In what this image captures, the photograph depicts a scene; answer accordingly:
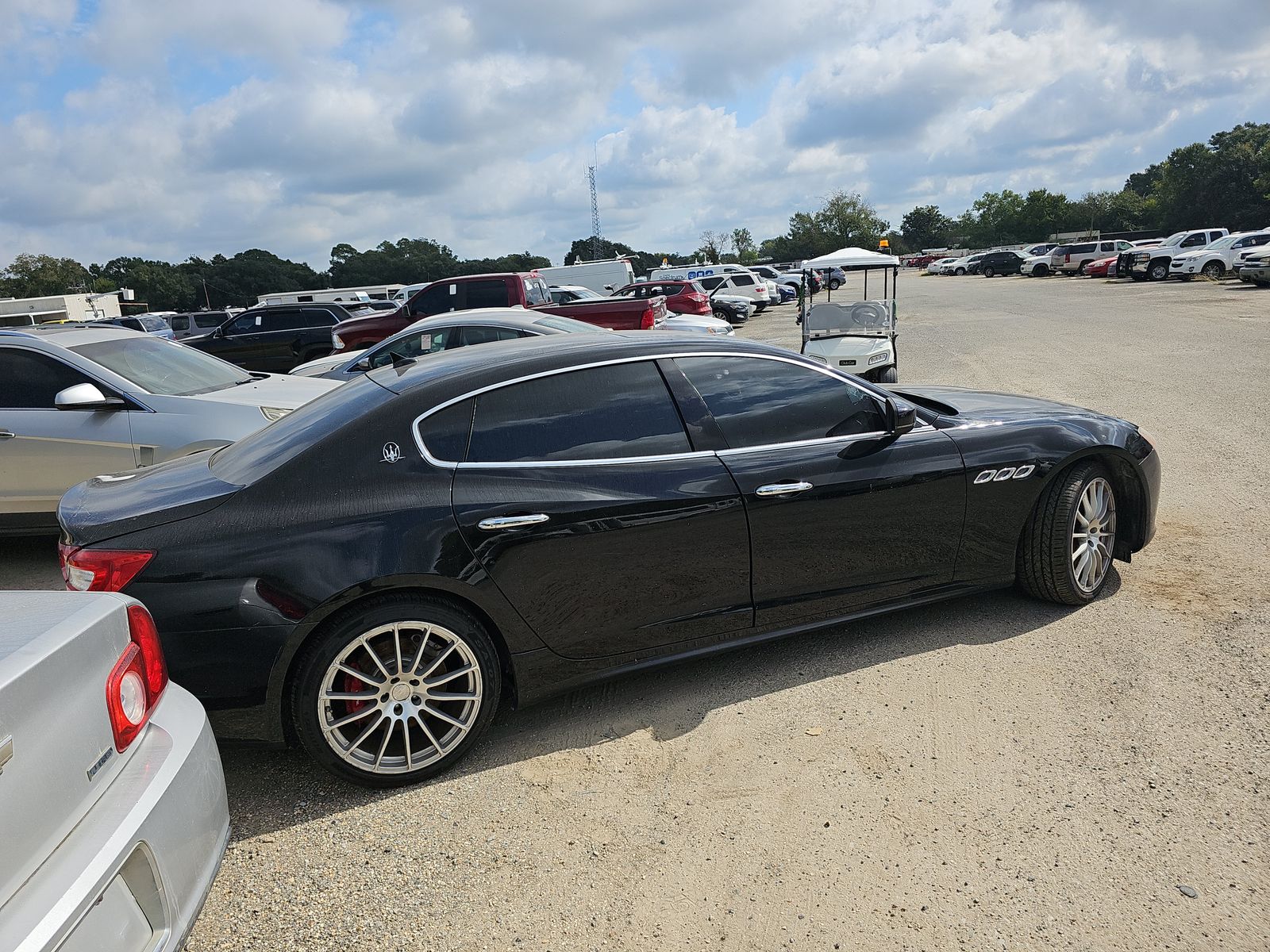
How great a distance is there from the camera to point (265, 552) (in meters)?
3.04

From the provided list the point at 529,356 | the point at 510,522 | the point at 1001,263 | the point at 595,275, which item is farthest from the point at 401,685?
the point at 1001,263

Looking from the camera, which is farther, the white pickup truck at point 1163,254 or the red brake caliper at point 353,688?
the white pickup truck at point 1163,254

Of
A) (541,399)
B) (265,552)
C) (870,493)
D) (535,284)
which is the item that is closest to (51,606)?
(265,552)

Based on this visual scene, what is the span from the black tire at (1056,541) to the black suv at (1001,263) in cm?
5443

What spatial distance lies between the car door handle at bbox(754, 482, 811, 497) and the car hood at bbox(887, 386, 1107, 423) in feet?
3.56

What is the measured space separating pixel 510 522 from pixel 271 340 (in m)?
16.5

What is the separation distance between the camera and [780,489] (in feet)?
A: 12.0

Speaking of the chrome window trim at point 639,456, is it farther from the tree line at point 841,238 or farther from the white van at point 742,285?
the tree line at point 841,238

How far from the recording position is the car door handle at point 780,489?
11.9 feet

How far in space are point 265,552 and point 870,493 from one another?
244 centimetres

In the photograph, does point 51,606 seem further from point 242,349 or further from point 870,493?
point 242,349

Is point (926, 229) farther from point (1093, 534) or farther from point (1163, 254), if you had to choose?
point (1093, 534)

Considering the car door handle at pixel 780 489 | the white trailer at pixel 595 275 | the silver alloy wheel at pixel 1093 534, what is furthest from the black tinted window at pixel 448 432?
the white trailer at pixel 595 275

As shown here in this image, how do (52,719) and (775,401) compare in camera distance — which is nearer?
(52,719)
